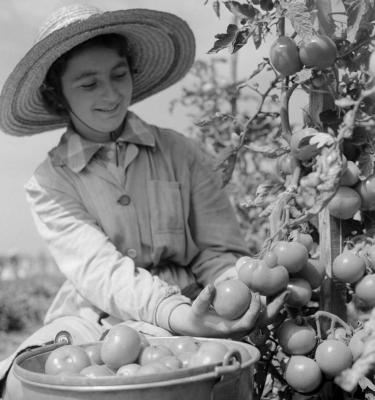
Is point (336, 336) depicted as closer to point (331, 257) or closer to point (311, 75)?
point (331, 257)

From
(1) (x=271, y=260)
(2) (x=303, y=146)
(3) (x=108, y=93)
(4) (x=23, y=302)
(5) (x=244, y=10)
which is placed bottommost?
(4) (x=23, y=302)

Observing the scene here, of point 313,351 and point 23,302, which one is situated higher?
point 313,351

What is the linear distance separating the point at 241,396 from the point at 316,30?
825mm

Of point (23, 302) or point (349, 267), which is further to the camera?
point (23, 302)

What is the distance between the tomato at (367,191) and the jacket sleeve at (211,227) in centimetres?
77

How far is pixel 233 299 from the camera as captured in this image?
1444 millimetres

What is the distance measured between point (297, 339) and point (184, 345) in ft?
0.81

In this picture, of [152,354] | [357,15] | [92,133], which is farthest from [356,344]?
[92,133]

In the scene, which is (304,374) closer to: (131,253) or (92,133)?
(131,253)

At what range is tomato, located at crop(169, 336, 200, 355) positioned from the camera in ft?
4.79

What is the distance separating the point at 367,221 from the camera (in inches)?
62.4

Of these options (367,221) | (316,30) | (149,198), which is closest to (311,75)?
(316,30)

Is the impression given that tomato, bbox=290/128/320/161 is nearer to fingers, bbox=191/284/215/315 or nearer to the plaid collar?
fingers, bbox=191/284/215/315

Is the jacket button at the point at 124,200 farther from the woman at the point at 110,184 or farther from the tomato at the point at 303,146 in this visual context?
the tomato at the point at 303,146
